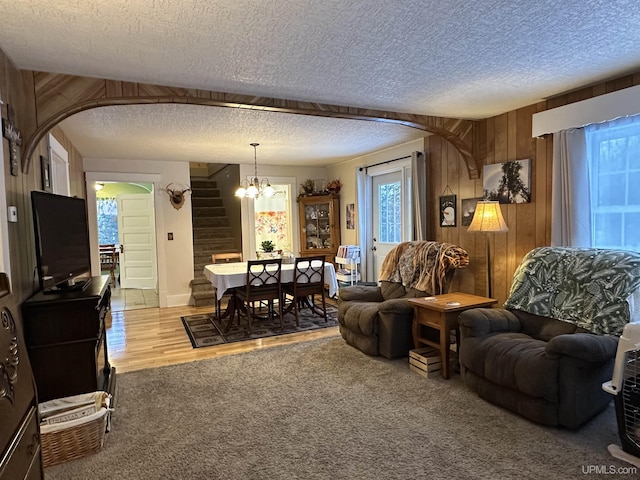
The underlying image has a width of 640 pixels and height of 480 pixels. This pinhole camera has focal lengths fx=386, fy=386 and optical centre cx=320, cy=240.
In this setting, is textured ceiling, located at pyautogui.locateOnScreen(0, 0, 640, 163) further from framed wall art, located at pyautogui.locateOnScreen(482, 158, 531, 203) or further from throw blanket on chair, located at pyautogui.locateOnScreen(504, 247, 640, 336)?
throw blanket on chair, located at pyautogui.locateOnScreen(504, 247, 640, 336)

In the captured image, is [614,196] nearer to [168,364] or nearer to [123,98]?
[123,98]

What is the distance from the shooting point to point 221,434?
242 centimetres

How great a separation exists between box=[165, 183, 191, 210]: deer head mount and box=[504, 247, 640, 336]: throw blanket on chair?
5.02 m

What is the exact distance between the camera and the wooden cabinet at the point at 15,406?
1.21 meters

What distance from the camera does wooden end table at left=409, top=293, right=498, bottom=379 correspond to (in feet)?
10.2

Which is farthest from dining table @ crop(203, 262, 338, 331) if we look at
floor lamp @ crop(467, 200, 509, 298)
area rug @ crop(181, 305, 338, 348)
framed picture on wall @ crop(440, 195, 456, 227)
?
floor lamp @ crop(467, 200, 509, 298)

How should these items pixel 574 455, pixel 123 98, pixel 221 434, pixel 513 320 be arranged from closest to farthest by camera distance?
pixel 574 455
pixel 221 434
pixel 123 98
pixel 513 320

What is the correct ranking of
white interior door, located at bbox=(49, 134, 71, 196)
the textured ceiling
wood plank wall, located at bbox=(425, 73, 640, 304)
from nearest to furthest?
1. the textured ceiling
2. wood plank wall, located at bbox=(425, 73, 640, 304)
3. white interior door, located at bbox=(49, 134, 71, 196)

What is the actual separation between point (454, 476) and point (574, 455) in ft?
2.36

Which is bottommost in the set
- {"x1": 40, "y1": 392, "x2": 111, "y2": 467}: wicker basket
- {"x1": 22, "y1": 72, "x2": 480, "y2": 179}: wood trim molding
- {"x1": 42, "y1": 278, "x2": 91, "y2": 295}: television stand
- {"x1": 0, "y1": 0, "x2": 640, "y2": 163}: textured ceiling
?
{"x1": 40, "y1": 392, "x2": 111, "y2": 467}: wicker basket

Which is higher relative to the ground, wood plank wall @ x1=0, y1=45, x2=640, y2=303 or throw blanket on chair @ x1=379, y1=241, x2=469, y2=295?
wood plank wall @ x1=0, y1=45, x2=640, y2=303

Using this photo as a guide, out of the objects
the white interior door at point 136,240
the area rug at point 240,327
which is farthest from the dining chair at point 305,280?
the white interior door at point 136,240

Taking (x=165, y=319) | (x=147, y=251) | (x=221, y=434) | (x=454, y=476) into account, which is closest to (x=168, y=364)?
(x=221, y=434)

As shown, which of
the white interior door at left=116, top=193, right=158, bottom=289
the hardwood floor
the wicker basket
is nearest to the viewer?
the wicker basket
